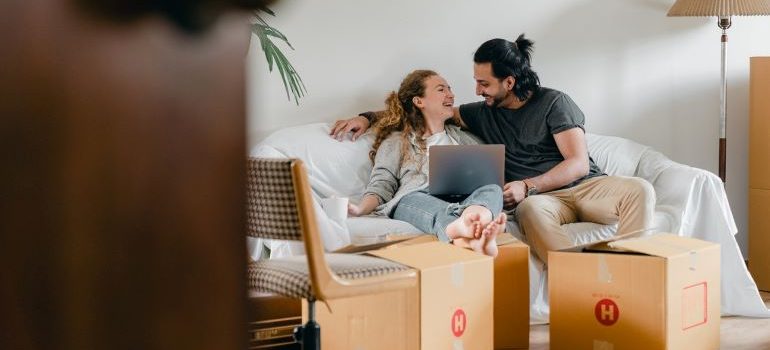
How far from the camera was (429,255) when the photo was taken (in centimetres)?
266

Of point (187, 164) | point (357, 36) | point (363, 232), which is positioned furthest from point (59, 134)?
point (357, 36)

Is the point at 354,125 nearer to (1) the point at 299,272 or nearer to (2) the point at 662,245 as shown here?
(2) the point at 662,245

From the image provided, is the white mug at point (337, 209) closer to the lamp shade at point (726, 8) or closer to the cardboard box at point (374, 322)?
the cardboard box at point (374, 322)

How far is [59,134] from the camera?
312 millimetres

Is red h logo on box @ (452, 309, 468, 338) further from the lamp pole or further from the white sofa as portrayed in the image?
the lamp pole

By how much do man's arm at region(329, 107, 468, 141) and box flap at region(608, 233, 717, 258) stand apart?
127cm

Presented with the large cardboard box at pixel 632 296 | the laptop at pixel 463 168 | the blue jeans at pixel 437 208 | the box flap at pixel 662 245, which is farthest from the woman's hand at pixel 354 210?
the box flap at pixel 662 245

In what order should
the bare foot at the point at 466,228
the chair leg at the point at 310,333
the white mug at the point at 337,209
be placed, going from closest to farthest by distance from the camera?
the chair leg at the point at 310,333 < the bare foot at the point at 466,228 < the white mug at the point at 337,209

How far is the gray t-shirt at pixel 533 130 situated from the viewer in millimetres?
3818

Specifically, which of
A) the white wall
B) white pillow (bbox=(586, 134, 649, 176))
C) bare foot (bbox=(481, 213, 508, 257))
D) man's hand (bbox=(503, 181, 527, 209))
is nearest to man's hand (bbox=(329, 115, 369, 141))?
the white wall

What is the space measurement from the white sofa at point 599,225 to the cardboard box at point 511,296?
0.34 metres

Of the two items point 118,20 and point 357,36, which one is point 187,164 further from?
point 357,36

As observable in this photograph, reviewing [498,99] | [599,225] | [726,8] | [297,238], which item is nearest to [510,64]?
[498,99]

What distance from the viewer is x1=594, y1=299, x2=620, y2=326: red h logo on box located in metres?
2.82
